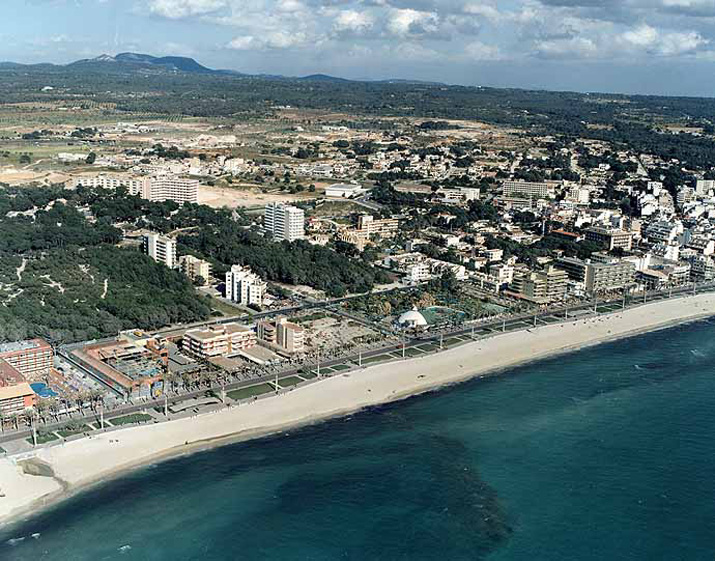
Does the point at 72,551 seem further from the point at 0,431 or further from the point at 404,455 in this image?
the point at 404,455

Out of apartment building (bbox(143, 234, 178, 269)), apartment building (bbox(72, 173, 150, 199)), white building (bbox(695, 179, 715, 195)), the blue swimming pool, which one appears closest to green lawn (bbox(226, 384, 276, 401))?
the blue swimming pool

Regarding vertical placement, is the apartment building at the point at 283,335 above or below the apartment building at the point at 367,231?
below

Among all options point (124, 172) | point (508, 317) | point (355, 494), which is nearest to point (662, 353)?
point (508, 317)

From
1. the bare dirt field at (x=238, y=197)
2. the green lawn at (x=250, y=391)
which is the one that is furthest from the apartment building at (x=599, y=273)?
the bare dirt field at (x=238, y=197)

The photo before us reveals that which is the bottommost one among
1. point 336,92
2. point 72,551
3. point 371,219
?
point 72,551

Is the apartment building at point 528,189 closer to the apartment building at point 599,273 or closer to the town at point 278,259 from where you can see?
the town at point 278,259

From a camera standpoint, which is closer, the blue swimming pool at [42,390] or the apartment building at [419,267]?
the blue swimming pool at [42,390]
